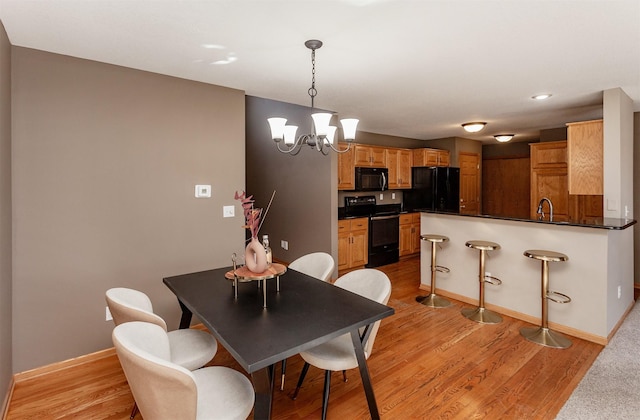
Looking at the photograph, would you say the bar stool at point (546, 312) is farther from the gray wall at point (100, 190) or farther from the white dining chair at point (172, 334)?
the gray wall at point (100, 190)

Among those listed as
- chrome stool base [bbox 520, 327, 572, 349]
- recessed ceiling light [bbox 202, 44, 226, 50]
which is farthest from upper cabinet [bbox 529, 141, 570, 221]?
recessed ceiling light [bbox 202, 44, 226, 50]

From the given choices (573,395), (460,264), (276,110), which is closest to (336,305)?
(573,395)

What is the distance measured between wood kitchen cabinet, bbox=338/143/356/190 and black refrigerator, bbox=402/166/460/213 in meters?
1.78

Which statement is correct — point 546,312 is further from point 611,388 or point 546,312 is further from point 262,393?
point 262,393

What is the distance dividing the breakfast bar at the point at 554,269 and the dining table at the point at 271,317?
7.85ft

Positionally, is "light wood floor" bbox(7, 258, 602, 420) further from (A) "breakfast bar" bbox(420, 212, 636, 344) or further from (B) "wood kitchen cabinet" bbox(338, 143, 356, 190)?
(B) "wood kitchen cabinet" bbox(338, 143, 356, 190)

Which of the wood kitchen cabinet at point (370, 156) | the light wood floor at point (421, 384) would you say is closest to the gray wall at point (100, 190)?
the light wood floor at point (421, 384)

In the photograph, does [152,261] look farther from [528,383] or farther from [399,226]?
[399,226]

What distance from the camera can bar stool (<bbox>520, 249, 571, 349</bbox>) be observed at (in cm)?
292

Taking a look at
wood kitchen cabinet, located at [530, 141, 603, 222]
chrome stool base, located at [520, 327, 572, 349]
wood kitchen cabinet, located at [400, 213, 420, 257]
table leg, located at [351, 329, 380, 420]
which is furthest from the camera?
wood kitchen cabinet, located at [400, 213, 420, 257]

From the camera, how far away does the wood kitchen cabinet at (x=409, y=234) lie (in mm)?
5953

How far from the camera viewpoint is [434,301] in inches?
153

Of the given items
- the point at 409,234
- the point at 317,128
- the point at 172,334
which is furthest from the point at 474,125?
the point at 172,334

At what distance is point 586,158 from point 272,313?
3797 mm
